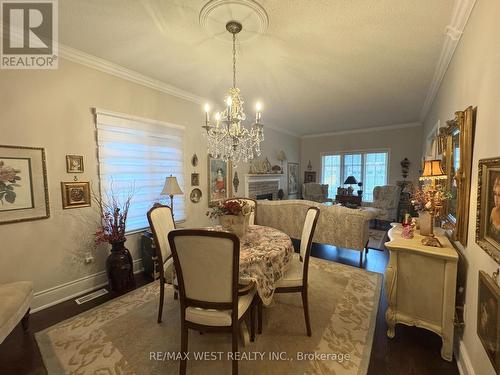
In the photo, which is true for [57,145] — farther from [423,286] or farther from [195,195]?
[423,286]

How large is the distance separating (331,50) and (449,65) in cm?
151

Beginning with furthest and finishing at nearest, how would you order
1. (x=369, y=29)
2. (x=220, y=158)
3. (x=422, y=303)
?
1. (x=220, y=158)
2. (x=369, y=29)
3. (x=422, y=303)

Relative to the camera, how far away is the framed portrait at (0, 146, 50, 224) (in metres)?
2.16

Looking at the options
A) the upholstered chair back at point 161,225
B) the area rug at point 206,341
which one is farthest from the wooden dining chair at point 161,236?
the area rug at point 206,341

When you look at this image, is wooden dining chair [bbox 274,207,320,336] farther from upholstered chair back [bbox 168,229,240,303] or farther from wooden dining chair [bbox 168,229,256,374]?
upholstered chair back [bbox 168,229,240,303]

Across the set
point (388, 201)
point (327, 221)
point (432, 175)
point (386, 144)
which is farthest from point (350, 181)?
point (432, 175)

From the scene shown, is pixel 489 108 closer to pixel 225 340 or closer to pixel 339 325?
pixel 339 325

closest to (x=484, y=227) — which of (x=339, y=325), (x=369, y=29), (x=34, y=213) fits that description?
(x=339, y=325)

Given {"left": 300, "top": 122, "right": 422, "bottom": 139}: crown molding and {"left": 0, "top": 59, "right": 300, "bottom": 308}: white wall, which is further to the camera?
{"left": 300, "top": 122, "right": 422, "bottom": 139}: crown molding

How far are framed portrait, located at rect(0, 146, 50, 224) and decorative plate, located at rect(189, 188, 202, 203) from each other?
1996mm

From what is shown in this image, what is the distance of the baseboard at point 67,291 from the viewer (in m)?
2.42

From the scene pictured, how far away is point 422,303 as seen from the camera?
1896 mm

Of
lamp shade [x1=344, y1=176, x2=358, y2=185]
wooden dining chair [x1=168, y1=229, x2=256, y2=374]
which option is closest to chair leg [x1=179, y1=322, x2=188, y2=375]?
wooden dining chair [x1=168, y1=229, x2=256, y2=374]

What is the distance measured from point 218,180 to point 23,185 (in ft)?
9.34
